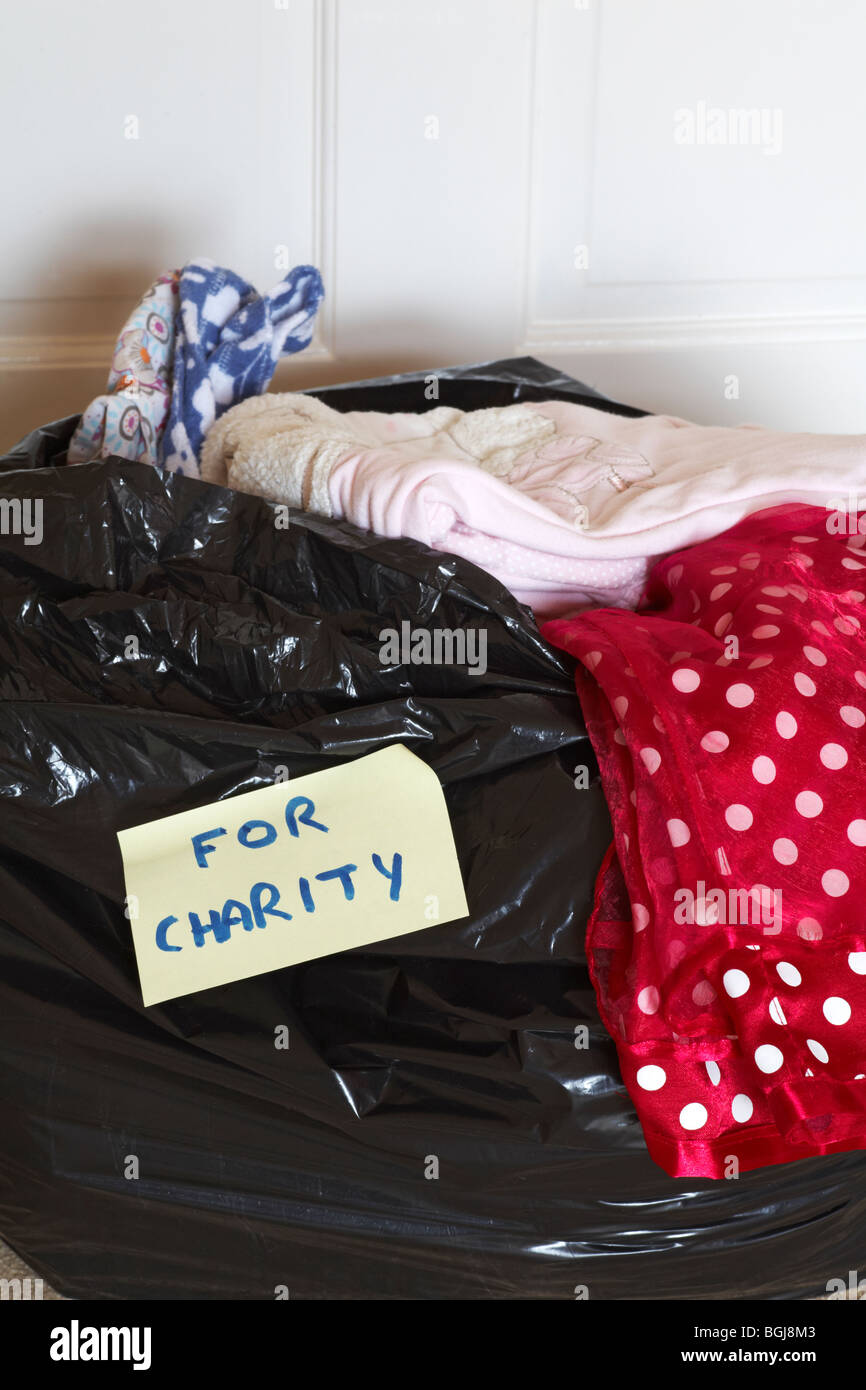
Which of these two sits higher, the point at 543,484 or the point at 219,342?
the point at 219,342

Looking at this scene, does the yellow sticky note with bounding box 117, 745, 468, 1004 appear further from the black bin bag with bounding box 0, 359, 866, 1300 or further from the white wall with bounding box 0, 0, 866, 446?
the white wall with bounding box 0, 0, 866, 446

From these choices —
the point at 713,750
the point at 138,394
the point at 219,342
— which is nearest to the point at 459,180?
the point at 219,342

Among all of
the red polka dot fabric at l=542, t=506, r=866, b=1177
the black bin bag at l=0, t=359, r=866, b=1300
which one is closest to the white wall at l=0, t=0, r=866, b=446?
the black bin bag at l=0, t=359, r=866, b=1300

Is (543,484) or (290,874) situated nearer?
(290,874)

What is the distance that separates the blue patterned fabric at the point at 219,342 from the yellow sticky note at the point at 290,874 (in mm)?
433

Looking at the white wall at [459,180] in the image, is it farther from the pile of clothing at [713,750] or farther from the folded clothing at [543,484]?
the pile of clothing at [713,750]

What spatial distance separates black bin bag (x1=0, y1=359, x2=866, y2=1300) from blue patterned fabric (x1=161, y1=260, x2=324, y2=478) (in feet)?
0.95

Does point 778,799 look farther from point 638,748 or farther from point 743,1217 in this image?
point 743,1217

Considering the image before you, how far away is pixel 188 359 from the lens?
1.08 metres

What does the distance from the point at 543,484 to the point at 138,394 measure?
14.7 inches

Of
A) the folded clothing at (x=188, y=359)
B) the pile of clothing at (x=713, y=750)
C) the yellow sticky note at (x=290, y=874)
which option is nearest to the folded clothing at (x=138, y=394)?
the folded clothing at (x=188, y=359)

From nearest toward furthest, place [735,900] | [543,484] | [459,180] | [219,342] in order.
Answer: [735,900] < [543,484] < [219,342] < [459,180]

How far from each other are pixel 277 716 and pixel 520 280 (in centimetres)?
99

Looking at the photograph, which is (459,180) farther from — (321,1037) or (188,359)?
Answer: (321,1037)
